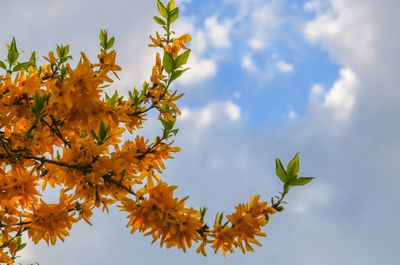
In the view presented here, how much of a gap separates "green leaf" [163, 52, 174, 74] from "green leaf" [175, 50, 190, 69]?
0.11 feet

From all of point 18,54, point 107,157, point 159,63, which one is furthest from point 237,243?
point 18,54

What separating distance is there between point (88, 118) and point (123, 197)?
599 mm

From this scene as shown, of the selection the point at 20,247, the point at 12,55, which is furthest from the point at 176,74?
the point at 20,247

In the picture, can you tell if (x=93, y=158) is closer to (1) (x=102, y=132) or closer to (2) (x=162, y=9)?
(1) (x=102, y=132)

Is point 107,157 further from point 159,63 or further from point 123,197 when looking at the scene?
point 159,63

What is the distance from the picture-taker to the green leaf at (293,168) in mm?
3301

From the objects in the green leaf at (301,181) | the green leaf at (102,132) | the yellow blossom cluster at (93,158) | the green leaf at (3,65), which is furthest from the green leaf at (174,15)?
the green leaf at (301,181)

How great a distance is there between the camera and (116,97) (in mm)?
5125

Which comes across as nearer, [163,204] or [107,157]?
[163,204]

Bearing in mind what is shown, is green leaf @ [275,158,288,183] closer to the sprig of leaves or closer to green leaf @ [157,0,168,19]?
the sprig of leaves

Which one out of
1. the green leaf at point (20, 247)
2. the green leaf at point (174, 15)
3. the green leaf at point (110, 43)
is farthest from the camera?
the green leaf at point (20, 247)

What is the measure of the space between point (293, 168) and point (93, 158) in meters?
1.34

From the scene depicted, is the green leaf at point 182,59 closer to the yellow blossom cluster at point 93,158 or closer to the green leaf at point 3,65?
the yellow blossom cluster at point 93,158

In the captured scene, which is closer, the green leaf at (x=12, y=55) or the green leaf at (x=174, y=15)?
the green leaf at (x=174, y=15)
